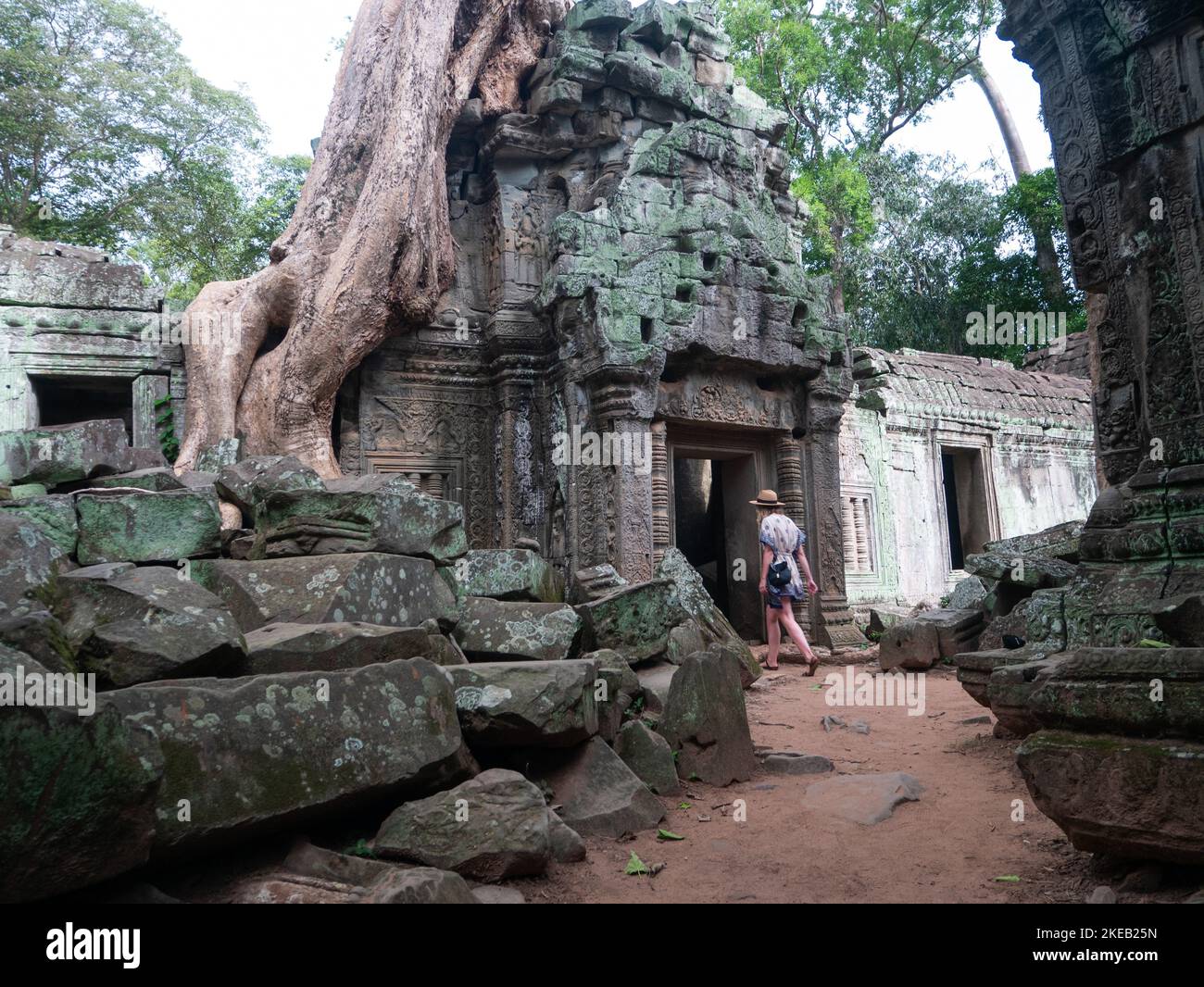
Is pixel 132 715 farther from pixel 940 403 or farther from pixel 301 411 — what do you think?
pixel 940 403

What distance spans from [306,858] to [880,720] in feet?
14.4

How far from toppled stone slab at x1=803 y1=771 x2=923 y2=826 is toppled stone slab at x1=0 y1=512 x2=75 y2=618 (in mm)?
3369

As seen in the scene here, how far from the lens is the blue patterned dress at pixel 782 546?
824cm

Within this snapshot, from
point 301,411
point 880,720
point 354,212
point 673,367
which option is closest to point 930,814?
point 880,720

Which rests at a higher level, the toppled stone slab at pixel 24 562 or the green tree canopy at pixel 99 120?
the green tree canopy at pixel 99 120

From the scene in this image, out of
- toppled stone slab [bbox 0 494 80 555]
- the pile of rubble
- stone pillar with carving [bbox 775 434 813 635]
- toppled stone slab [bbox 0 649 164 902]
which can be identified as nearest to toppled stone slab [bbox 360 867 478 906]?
the pile of rubble

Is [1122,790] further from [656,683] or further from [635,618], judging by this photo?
[635,618]

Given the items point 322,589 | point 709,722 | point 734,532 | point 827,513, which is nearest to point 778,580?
point 827,513

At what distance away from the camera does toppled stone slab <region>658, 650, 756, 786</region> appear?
Answer: 180 inches

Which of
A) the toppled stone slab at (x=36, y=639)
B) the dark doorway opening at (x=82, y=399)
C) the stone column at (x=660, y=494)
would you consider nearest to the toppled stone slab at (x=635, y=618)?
the stone column at (x=660, y=494)

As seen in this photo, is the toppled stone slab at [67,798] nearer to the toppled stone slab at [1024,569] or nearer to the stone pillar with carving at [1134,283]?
the stone pillar with carving at [1134,283]

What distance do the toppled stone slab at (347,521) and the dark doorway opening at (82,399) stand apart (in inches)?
187

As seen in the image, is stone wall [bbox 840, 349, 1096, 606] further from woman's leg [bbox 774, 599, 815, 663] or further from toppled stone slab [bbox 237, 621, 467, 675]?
toppled stone slab [bbox 237, 621, 467, 675]

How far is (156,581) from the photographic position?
11.0 ft
